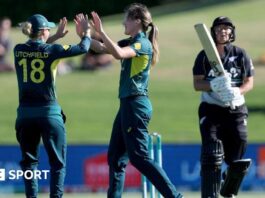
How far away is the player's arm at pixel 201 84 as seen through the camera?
10.6m

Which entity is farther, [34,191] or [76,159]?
[76,159]

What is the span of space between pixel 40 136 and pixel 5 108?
13.2 meters

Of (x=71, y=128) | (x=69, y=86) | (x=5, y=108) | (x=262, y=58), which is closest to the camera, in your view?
(x=71, y=128)

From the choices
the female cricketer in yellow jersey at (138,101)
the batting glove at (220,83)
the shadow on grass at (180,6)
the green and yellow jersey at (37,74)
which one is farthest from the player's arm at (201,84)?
the shadow on grass at (180,6)

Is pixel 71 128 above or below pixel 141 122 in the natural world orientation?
below

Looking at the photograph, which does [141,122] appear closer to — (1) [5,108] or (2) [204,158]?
(2) [204,158]

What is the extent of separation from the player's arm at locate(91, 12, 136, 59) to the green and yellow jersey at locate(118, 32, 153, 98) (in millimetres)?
234

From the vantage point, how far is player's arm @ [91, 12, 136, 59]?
973cm

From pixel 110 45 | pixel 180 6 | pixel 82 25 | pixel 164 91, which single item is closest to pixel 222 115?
pixel 110 45

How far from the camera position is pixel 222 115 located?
10.7 m

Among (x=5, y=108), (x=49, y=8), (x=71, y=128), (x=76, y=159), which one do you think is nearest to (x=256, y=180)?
(x=76, y=159)

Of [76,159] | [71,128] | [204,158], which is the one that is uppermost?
[204,158]

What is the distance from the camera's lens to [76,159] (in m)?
14.4

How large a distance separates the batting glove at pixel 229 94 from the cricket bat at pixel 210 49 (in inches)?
7.1
